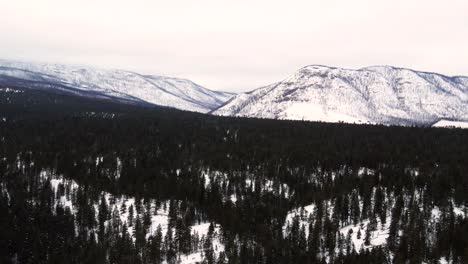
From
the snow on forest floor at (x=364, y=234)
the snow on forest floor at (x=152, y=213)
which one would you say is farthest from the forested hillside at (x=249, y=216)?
the snow on forest floor at (x=152, y=213)

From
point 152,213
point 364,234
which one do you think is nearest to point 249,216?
point 152,213

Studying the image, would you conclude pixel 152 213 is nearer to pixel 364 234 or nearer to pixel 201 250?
pixel 201 250

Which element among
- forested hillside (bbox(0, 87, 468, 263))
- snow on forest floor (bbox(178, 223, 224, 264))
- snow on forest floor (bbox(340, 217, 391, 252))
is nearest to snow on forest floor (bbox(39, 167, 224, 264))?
snow on forest floor (bbox(178, 223, 224, 264))

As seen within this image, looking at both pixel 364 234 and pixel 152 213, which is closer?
pixel 364 234

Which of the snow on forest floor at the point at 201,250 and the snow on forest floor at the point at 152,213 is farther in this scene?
the snow on forest floor at the point at 152,213

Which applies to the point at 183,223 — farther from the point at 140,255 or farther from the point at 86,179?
the point at 86,179

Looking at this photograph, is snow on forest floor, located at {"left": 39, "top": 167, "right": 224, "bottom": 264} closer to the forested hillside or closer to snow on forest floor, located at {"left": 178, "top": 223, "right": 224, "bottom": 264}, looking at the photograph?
snow on forest floor, located at {"left": 178, "top": 223, "right": 224, "bottom": 264}

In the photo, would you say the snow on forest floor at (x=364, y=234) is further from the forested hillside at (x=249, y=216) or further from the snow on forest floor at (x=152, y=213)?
the snow on forest floor at (x=152, y=213)

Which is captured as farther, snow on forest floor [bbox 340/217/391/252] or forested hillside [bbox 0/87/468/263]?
forested hillside [bbox 0/87/468/263]

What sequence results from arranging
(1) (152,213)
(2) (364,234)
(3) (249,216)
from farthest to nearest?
(1) (152,213) < (3) (249,216) < (2) (364,234)

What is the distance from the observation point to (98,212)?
175 m

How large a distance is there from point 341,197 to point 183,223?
51794 mm

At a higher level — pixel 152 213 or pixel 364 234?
pixel 364 234

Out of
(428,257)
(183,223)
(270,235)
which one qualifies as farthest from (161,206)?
(428,257)
